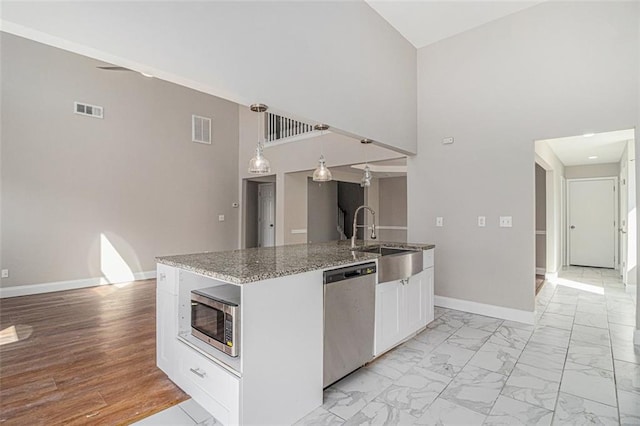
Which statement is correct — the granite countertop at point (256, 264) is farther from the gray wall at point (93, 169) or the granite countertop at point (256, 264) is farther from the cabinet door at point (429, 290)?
the gray wall at point (93, 169)

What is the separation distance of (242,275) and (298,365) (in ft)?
2.23

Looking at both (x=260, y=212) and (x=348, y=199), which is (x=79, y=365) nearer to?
(x=260, y=212)

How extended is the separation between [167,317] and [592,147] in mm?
6489

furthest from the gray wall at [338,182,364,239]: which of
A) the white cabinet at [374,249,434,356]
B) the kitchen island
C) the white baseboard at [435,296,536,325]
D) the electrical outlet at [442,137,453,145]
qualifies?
the kitchen island

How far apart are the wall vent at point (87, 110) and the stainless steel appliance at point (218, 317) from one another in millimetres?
4806

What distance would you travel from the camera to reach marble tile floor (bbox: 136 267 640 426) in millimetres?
1883

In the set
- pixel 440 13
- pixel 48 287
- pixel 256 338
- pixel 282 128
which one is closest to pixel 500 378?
pixel 256 338

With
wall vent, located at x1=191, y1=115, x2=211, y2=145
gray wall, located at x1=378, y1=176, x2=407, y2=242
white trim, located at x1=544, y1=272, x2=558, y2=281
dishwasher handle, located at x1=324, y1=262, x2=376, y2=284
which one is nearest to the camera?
dishwasher handle, located at x1=324, y1=262, x2=376, y2=284

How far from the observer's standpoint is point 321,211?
814 centimetres

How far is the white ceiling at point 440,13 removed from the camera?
3.48 metres

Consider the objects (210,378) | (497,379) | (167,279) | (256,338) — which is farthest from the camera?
(497,379)

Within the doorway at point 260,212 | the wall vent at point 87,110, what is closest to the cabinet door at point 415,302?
the doorway at point 260,212

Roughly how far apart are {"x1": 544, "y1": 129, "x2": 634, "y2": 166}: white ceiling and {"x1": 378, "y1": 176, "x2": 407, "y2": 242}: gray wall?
3323mm

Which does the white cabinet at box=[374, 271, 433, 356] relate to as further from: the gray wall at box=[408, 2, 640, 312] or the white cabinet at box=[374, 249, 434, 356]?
the gray wall at box=[408, 2, 640, 312]
